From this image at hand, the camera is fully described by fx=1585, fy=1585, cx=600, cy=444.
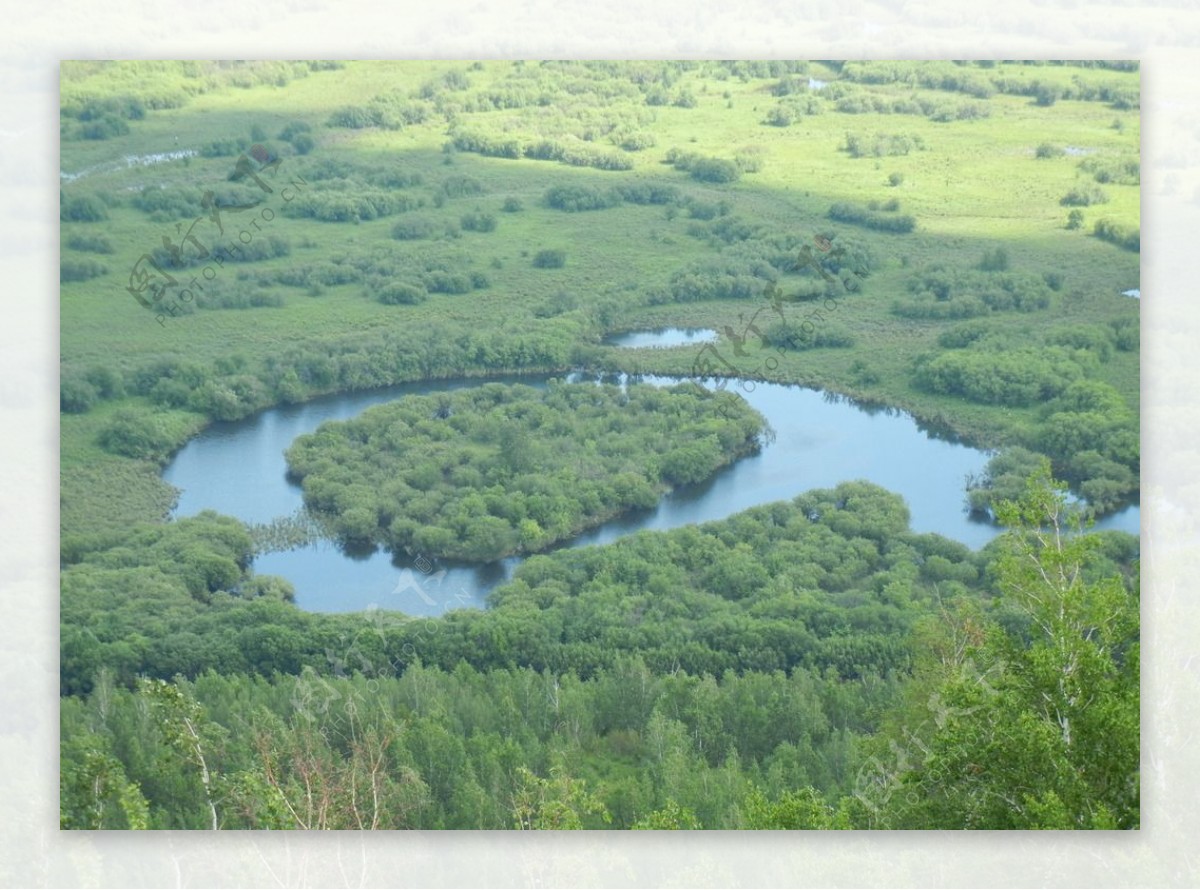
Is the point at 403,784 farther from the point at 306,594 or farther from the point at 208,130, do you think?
the point at 208,130

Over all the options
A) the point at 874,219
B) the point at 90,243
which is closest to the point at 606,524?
the point at 874,219

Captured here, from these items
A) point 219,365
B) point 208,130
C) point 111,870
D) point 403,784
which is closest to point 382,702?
point 403,784

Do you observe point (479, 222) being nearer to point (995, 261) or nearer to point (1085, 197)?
point (995, 261)

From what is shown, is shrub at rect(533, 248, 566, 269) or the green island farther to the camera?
shrub at rect(533, 248, 566, 269)

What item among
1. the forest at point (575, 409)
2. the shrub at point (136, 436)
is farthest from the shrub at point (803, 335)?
the shrub at point (136, 436)

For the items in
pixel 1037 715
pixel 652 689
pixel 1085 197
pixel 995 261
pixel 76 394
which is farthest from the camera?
pixel 995 261

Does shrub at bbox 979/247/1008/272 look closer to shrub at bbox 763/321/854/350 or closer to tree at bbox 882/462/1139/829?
shrub at bbox 763/321/854/350

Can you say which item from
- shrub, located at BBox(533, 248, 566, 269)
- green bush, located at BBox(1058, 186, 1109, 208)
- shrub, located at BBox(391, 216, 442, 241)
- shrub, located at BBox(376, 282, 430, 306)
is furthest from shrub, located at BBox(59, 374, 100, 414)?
green bush, located at BBox(1058, 186, 1109, 208)
